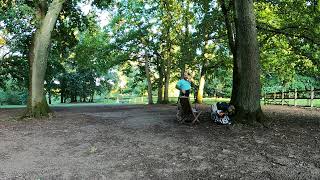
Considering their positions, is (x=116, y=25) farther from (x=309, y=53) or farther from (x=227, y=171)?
(x=227, y=171)

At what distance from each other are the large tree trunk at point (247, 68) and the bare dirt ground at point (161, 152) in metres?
0.76

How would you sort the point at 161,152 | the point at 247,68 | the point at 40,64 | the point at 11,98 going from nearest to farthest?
the point at 161,152, the point at 247,68, the point at 40,64, the point at 11,98

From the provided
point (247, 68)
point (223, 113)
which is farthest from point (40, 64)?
point (247, 68)

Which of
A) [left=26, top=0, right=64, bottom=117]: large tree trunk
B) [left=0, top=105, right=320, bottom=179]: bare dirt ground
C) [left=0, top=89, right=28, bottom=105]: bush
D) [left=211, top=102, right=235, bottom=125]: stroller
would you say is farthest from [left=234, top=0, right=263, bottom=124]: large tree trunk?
[left=0, top=89, right=28, bottom=105]: bush

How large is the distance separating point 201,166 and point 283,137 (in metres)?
3.28

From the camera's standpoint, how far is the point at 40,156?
752cm

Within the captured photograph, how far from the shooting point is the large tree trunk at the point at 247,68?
1088 cm

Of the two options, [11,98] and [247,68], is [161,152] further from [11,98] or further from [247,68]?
[11,98]

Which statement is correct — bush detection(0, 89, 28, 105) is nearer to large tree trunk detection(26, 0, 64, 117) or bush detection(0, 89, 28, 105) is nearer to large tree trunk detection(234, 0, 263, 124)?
large tree trunk detection(26, 0, 64, 117)

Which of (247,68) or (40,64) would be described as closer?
(247,68)

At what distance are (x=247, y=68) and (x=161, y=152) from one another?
15.4 ft

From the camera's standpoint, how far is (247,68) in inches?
435

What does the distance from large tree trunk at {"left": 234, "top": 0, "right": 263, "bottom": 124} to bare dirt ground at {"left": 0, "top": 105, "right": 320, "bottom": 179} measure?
2.50ft

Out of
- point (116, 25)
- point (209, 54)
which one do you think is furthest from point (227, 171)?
point (116, 25)
